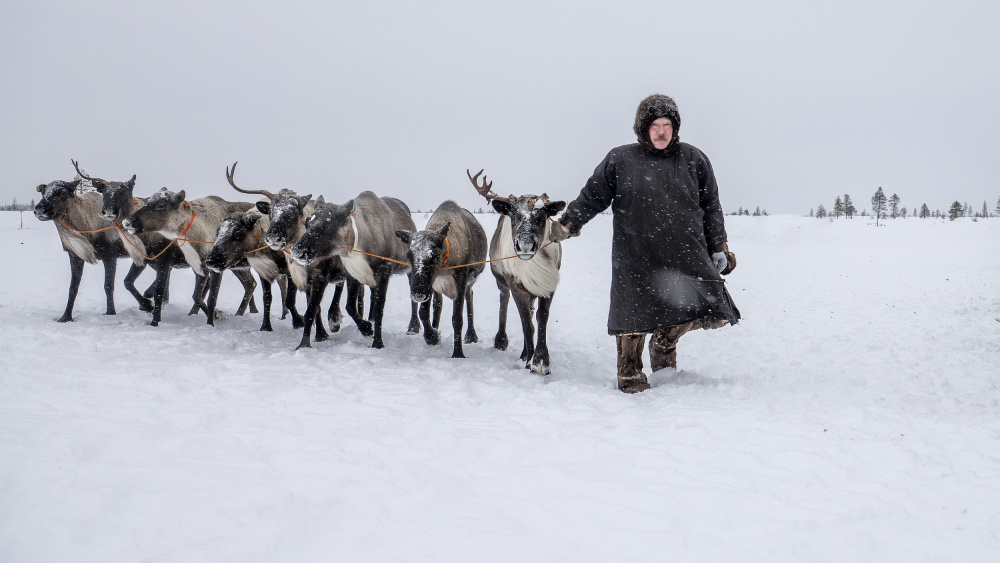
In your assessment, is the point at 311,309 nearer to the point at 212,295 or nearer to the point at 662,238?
the point at 212,295

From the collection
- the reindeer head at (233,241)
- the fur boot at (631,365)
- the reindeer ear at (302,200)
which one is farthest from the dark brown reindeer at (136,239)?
the fur boot at (631,365)

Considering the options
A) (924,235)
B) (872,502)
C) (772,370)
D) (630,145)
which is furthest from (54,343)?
(924,235)

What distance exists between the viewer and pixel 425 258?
6062 millimetres

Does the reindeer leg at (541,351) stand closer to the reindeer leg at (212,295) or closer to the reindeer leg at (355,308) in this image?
the reindeer leg at (355,308)

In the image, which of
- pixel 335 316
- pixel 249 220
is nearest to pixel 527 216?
pixel 335 316

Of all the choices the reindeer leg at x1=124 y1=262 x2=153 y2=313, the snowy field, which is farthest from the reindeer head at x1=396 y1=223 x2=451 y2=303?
the reindeer leg at x1=124 y1=262 x2=153 y2=313

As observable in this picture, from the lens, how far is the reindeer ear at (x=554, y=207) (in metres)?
5.38

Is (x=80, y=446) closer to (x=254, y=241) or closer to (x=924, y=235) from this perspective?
(x=254, y=241)

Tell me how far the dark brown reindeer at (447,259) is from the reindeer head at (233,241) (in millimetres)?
2560

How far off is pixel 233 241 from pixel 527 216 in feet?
15.1

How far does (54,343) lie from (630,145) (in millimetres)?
6279

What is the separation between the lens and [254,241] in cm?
777

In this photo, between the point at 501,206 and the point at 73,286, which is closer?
the point at 501,206

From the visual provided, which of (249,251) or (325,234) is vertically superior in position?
(325,234)
